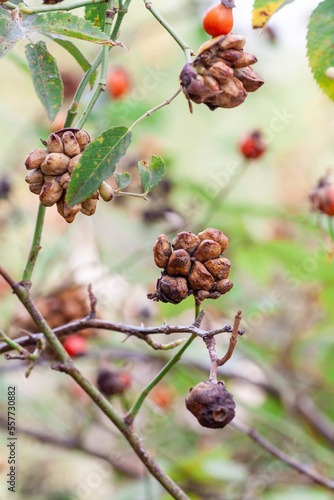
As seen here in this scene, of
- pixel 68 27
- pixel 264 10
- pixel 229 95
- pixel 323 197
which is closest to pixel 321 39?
pixel 264 10

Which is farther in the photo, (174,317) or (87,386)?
(174,317)

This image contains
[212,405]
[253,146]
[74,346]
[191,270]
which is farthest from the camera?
[253,146]

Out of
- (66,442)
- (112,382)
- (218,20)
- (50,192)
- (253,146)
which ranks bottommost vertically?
(66,442)

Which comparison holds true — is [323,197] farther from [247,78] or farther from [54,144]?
[54,144]

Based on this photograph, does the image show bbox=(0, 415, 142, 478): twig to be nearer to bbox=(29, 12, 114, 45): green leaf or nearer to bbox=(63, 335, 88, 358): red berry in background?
bbox=(63, 335, 88, 358): red berry in background

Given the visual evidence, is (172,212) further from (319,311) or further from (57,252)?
(319,311)

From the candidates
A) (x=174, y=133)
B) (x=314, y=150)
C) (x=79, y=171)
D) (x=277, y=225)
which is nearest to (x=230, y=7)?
(x=79, y=171)

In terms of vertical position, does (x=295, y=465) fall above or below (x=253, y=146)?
below

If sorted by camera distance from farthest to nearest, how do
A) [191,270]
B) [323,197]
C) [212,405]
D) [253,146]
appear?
1. [253,146]
2. [323,197]
3. [191,270]
4. [212,405]
